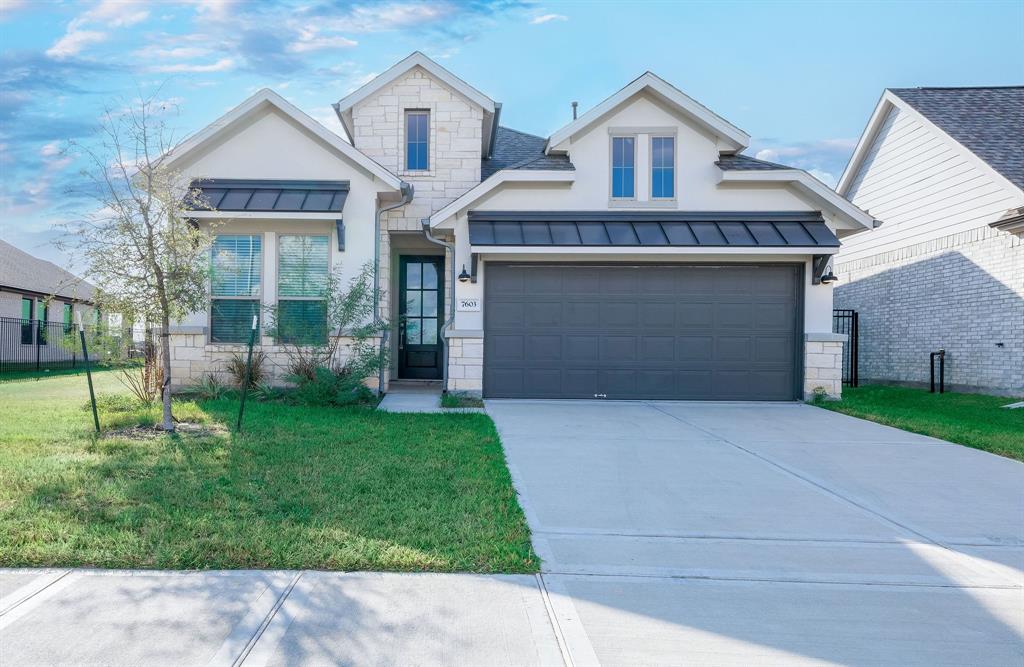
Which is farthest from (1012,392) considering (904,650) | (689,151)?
(904,650)

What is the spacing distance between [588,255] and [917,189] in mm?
10700

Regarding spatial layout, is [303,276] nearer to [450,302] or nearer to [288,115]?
[450,302]

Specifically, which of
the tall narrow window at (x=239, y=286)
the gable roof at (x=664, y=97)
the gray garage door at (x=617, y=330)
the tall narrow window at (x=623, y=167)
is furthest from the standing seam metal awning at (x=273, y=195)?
the tall narrow window at (x=623, y=167)

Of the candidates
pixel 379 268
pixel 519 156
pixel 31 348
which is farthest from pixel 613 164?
pixel 31 348

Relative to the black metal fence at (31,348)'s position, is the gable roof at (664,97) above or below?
above

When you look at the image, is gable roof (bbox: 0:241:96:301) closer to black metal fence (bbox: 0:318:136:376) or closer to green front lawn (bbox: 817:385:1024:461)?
black metal fence (bbox: 0:318:136:376)

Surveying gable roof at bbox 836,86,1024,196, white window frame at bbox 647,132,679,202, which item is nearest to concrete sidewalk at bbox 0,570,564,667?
white window frame at bbox 647,132,679,202

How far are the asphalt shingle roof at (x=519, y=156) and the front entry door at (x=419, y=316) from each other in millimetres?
2440

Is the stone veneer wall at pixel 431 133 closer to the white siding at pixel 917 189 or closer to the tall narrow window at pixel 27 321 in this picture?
the white siding at pixel 917 189

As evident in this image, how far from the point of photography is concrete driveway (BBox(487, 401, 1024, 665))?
3178mm

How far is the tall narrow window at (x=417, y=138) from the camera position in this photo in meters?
13.5

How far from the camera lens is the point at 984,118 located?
1575cm

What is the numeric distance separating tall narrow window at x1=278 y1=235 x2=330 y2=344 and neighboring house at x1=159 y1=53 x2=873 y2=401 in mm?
27

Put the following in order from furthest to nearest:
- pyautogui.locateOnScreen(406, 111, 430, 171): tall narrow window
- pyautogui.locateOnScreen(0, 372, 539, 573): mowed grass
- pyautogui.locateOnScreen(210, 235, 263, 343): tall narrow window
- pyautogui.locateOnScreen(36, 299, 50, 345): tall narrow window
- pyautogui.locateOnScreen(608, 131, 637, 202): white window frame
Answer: pyautogui.locateOnScreen(36, 299, 50, 345): tall narrow window → pyautogui.locateOnScreen(406, 111, 430, 171): tall narrow window → pyautogui.locateOnScreen(608, 131, 637, 202): white window frame → pyautogui.locateOnScreen(210, 235, 263, 343): tall narrow window → pyautogui.locateOnScreen(0, 372, 539, 573): mowed grass
